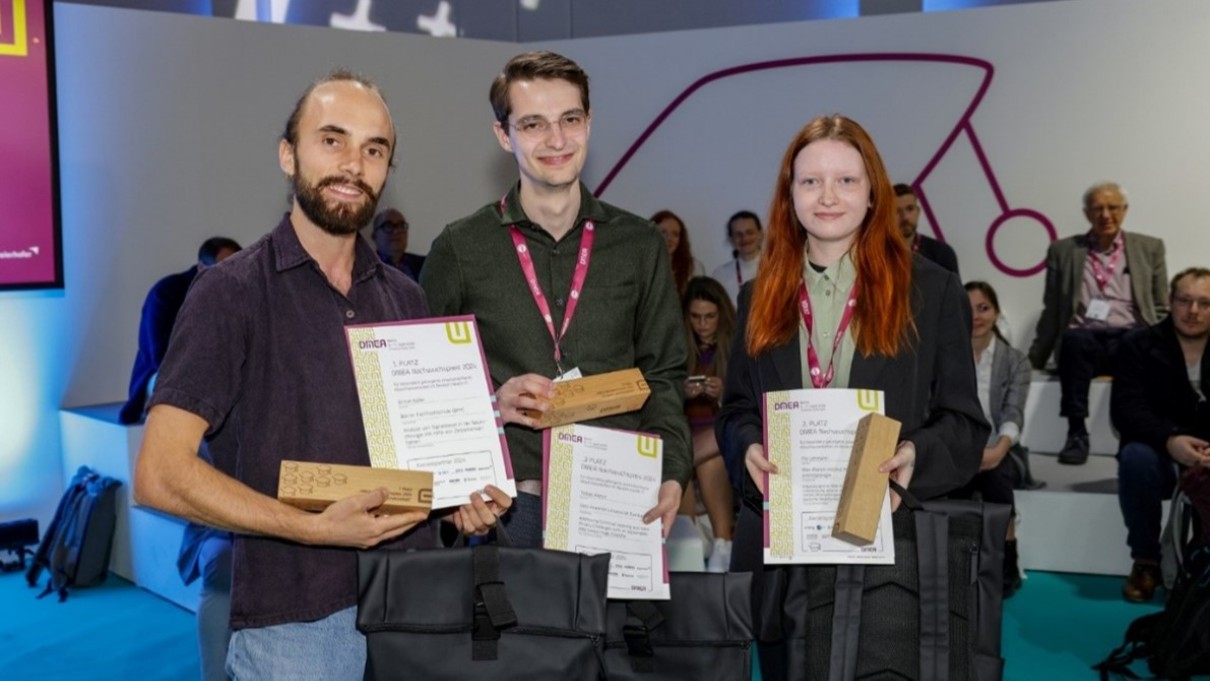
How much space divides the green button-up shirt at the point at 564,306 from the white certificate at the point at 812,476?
0.83 ft

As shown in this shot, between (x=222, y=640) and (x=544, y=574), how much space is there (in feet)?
6.00

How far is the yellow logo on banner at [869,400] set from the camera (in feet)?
7.36

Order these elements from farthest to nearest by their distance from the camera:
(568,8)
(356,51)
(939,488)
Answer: (568,8), (356,51), (939,488)

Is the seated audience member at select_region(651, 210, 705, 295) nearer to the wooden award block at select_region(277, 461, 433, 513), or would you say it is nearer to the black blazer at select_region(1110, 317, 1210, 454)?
the black blazer at select_region(1110, 317, 1210, 454)

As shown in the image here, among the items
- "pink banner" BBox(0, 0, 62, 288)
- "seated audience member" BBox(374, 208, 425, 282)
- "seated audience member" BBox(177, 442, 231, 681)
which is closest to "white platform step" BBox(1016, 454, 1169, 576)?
"seated audience member" BBox(374, 208, 425, 282)

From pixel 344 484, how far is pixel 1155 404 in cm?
485

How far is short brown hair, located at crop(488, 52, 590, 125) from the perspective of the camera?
2383 mm

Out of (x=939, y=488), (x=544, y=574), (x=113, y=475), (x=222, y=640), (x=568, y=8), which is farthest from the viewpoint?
(x=568, y=8)

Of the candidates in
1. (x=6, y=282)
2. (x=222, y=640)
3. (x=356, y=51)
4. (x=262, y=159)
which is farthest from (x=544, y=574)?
(x=356, y=51)

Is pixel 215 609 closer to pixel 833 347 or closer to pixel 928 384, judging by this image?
pixel 833 347

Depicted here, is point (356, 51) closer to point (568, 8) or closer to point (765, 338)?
point (568, 8)

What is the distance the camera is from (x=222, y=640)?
3.58 meters

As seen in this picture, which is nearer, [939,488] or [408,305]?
[408,305]

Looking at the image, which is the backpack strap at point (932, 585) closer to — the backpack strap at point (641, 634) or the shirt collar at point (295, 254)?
the backpack strap at point (641, 634)
